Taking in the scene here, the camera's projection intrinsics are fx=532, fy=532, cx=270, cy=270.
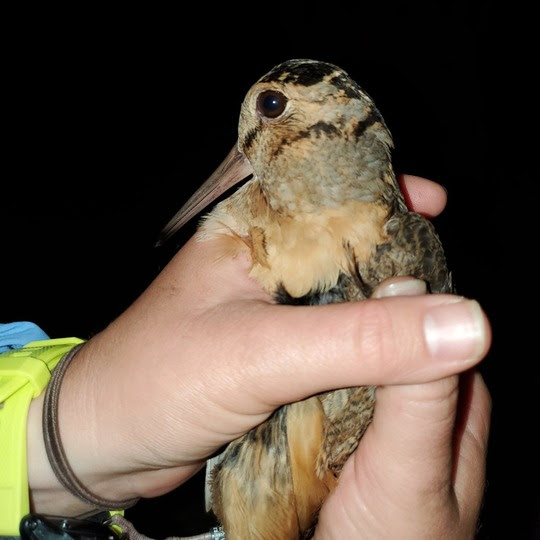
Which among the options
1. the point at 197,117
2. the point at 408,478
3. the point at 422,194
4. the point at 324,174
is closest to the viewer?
the point at 408,478

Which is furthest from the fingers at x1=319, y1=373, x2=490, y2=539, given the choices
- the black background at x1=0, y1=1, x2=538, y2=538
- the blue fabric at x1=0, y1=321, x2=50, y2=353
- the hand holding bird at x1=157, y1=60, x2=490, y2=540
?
the black background at x1=0, y1=1, x2=538, y2=538

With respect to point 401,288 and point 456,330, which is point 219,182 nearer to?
point 401,288

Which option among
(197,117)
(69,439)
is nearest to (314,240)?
(69,439)

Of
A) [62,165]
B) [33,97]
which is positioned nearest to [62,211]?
[62,165]

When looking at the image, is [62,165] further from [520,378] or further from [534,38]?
[534,38]

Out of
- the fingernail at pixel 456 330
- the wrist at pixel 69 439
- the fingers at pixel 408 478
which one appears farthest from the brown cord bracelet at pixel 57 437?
the fingernail at pixel 456 330

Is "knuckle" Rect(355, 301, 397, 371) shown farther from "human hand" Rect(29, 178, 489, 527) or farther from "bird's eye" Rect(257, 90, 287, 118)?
"bird's eye" Rect(257, 90, 287, 118)
